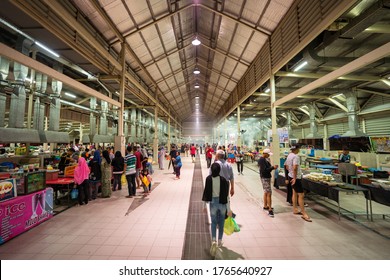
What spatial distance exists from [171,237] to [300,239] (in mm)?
2147

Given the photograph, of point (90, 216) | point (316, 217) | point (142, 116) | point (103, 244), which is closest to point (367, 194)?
point (316, 217)

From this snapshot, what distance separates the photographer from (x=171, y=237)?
2.88 meters

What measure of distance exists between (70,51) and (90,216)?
16.3ft

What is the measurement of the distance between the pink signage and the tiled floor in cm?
15

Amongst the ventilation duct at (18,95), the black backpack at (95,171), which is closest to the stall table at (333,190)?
the black backpack at (95,171)

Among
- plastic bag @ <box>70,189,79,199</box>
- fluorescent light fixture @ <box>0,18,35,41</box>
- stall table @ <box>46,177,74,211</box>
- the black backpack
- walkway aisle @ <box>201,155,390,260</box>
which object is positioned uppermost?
fluorescent light fixture @ <box>0,18,35,41</box>

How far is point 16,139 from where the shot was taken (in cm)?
383

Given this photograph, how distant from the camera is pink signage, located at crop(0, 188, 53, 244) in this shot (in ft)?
9.12

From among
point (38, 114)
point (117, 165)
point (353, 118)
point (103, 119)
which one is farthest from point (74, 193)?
point (353, 118)

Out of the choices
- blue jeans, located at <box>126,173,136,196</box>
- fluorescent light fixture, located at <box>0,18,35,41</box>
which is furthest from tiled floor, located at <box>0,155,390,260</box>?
fluorescent light fixture, located at <box>0,18,35,41</box>

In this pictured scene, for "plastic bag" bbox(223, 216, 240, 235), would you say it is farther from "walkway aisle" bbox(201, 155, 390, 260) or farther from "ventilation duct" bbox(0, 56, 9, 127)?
"ventilation duct" bbox(0, 56, 9, 127)

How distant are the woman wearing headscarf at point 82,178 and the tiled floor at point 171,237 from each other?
38 cm

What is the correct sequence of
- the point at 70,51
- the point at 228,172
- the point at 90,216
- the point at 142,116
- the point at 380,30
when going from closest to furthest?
1. the point at 228,172
2. the point at 90,216
3. the point at 380,30
4. the point at 70,51
5. the point at 142,116

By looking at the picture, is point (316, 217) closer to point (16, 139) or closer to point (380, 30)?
point (380, 30)
